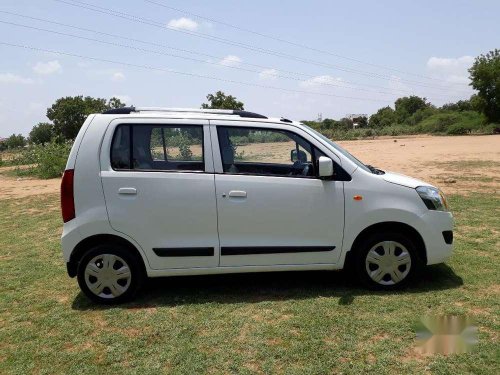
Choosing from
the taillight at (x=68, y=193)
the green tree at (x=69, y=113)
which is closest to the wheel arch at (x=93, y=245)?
the taillight at (x=68, y=193)

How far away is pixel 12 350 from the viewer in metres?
3.42

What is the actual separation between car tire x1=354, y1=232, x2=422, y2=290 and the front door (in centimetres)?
30

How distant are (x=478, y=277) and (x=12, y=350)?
4.62 metres

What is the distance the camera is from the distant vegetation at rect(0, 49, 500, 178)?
20069 mm

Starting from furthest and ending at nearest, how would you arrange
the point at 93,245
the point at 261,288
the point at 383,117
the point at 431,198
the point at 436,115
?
the point at 383,117 → the point at 436,115 → the point at 261,288 → the point at 431,198 → the point at 93,245

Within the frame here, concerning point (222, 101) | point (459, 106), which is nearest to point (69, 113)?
point (222, 101)

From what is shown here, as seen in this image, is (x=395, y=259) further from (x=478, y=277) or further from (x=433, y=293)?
(x=478, y=277)

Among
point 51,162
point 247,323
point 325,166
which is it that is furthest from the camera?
point 51,162

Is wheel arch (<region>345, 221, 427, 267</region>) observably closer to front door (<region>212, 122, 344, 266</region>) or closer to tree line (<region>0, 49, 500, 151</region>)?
front door (<region>212, 122, 344, 266</region>)

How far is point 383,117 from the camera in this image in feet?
282

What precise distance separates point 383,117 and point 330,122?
15610 mm

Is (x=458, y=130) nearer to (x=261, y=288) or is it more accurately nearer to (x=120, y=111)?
(x=261, y=288)

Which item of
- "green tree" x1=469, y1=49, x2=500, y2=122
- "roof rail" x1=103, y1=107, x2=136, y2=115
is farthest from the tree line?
"roof rail" x1=103, y1=107, x2=136, y2=115

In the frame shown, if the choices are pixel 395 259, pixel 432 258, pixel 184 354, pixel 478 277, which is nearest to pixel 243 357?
pixel 184 354
